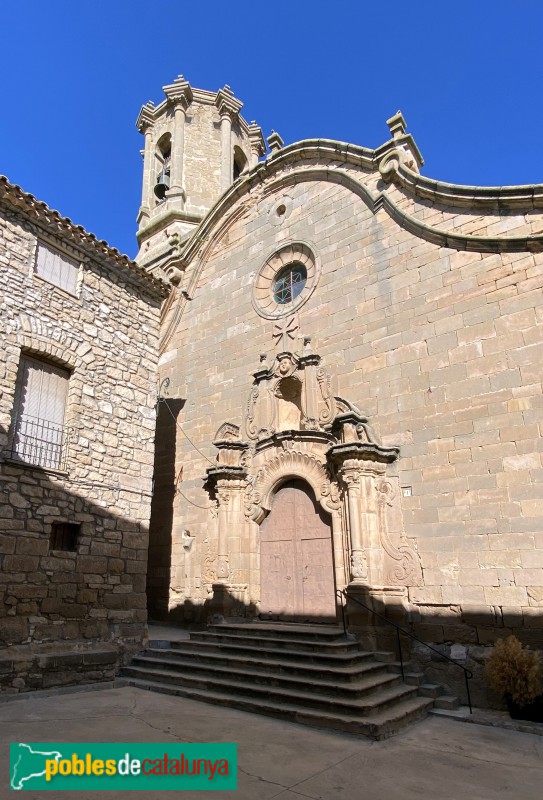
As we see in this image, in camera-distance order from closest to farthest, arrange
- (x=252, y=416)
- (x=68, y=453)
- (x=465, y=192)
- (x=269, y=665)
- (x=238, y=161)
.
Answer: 1. (x=269, y=665)
2. (x=68, y=453)
3. (x=465, y=192)
4. (x=252, y=416)
5. (x=238, y=161)

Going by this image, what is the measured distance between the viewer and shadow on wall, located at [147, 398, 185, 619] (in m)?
11.2

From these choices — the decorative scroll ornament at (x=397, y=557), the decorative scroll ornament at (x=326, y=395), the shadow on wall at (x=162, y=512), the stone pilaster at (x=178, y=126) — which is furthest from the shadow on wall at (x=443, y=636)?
the stone pilaster at (x=178, y=126)

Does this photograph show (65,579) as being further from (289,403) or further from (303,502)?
(289,403)

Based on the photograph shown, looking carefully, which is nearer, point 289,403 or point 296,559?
point 296,559

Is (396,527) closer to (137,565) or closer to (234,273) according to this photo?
(137,565)

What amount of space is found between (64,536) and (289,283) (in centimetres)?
669

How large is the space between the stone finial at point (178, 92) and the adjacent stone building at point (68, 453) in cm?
1254

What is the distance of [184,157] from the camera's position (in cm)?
1852

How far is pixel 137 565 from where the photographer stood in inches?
344

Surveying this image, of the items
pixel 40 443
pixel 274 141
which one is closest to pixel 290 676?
pixel 40 443

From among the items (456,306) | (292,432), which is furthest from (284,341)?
(456,306)

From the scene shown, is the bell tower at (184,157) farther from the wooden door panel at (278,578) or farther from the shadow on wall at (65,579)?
the wooden door panel at (278,578)

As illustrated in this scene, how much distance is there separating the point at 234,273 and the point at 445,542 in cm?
780

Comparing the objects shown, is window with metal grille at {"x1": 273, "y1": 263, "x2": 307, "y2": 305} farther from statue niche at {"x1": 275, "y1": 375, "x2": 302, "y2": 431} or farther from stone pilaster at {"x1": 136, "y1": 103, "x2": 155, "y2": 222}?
stone pilaster at {"x1": 136, "y1": 103, "x2": 155, "y2": 222}
